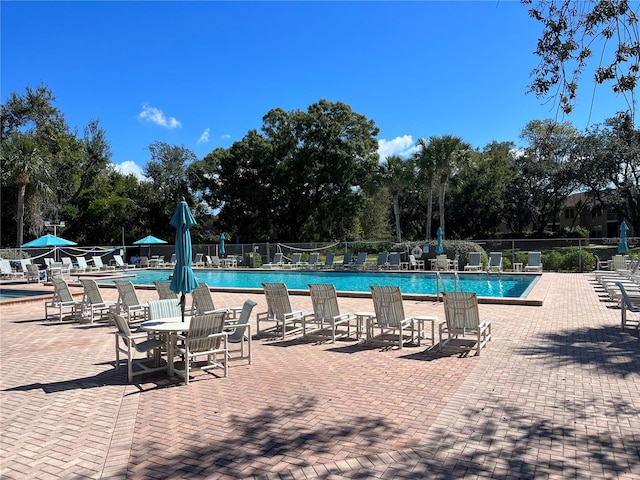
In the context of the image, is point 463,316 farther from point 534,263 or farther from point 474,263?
point 534,263

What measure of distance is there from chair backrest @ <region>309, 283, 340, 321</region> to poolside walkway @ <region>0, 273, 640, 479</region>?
669 mm

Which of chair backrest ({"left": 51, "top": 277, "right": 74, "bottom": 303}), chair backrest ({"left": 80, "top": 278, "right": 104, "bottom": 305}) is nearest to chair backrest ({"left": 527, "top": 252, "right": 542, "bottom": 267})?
chair backrest ({"left": 80, "top": 278, "right": 104, "bottom": 305})

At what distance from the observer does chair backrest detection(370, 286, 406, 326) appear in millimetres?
7742

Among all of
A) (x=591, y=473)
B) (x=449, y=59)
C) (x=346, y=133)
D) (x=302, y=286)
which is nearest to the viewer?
(x=591, y=473)

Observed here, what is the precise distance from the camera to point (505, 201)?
44.2 meters

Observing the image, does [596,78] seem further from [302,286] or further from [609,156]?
[609,156]

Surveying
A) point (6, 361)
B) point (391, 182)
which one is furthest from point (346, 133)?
point (6, 361)

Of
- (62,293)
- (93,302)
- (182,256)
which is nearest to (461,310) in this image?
(182,256)

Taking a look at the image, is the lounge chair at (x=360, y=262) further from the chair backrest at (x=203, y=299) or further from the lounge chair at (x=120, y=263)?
the chair backrest at (x=203, y=299)

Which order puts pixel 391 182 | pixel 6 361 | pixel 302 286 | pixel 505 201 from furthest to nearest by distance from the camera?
pixel 505 201
pixel 391 182
pixel 302 286
pixel 6 361

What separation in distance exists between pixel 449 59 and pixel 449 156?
2495cm

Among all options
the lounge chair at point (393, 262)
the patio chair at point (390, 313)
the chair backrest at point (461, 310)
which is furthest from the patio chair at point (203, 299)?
the lounge chair at point (393, 262)

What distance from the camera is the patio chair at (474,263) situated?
72.6 feet

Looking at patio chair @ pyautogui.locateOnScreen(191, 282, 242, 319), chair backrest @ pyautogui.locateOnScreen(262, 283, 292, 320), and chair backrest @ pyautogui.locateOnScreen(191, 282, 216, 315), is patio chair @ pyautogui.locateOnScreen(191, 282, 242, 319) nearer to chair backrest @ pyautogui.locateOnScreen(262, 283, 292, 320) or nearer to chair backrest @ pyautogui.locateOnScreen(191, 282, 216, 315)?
chair backrest @ pyautogui.locateOnScreen(191, 282, 216, 315)
